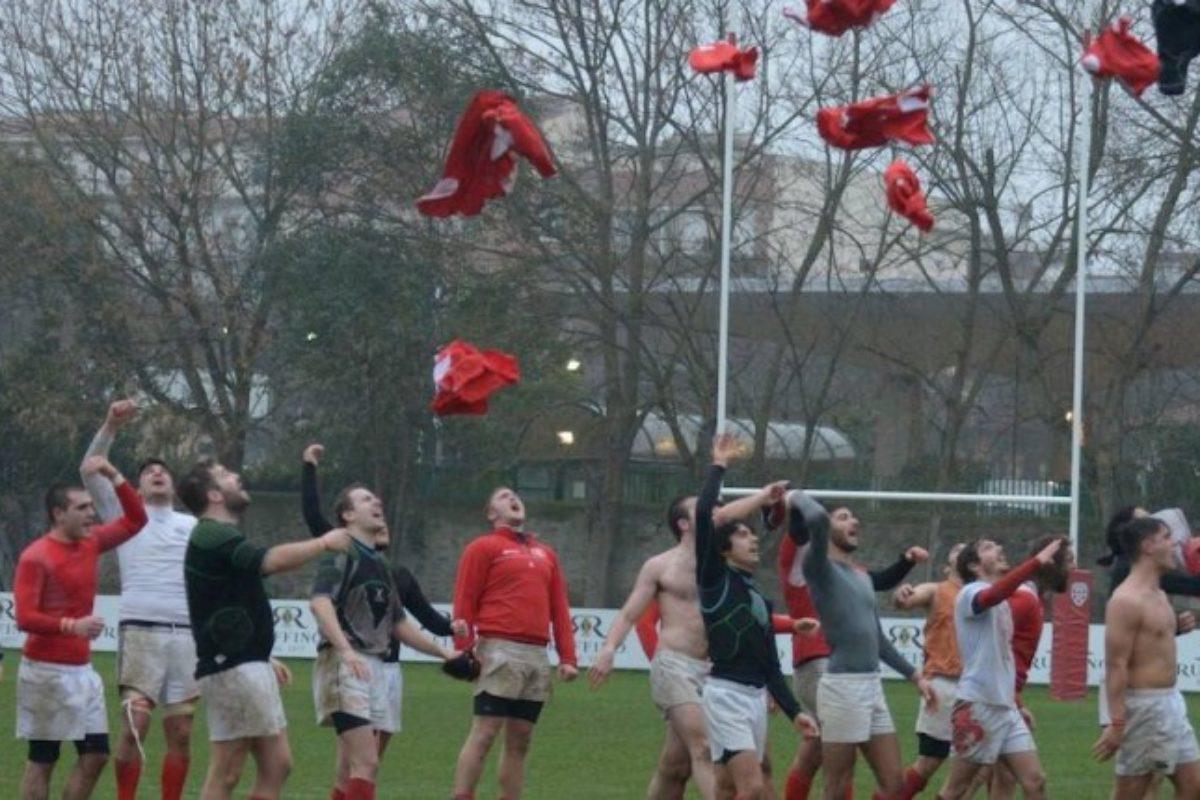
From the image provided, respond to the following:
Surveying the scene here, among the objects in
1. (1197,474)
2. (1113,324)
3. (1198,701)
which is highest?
(1113,324)

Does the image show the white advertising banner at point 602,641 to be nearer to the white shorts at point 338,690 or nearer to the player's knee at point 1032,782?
the player's knee at point 1032,782

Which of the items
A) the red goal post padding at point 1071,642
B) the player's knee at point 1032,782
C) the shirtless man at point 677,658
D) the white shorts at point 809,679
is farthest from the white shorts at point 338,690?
the red goal post padding at point 1071,642

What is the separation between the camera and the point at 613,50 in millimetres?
35000

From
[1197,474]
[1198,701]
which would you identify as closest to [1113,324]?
[1197,474]

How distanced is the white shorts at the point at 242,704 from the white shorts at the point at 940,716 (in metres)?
4.04

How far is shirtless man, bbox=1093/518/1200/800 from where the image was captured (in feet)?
35.2

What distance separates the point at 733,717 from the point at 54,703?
11.1ft

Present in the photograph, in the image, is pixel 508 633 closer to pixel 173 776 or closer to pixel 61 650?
pixel 173 776

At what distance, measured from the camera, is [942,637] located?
13.1 meters

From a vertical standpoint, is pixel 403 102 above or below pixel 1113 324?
above

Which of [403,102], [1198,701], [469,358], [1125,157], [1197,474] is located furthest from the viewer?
[403,102]

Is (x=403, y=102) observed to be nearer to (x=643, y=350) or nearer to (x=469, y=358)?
(x=643, y=350)

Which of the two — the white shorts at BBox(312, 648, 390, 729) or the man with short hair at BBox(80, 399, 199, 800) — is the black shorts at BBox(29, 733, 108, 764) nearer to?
the man with short hair at BBox(80, 399, 199, 800)

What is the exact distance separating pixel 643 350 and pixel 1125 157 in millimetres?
8515
